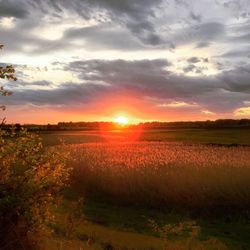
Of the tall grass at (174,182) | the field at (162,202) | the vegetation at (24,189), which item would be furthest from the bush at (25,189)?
the tall grass at (174,182)

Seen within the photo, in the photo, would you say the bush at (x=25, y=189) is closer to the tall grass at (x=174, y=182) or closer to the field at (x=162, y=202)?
the field at (x=162, y=202)

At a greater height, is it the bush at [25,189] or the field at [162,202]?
the bush at [25,189]

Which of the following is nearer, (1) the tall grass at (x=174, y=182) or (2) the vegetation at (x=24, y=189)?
(2) the vegetation at (x=24, y=189)

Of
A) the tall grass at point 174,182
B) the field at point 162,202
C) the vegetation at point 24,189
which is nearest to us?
the vegetation at point 24,189

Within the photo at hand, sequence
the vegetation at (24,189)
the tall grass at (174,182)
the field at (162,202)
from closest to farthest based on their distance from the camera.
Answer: the vegetation at (24,189), the field at (162,202), the tall grass at (174,182)

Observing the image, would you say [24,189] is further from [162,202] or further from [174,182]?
[174,182]

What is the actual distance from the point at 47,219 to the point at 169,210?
1074cm

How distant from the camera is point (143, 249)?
39.8 ft

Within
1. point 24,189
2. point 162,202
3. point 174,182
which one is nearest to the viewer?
point 24,189

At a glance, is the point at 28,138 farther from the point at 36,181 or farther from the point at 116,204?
the point at 116,204

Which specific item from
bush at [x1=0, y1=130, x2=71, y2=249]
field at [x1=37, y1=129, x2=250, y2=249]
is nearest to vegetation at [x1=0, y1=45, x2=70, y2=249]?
bush at [x1=0, y1=130, x2=71, y2=249]

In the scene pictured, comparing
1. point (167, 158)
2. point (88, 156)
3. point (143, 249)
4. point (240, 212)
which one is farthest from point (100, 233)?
point (88, 156)

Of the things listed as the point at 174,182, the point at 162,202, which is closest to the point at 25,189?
the point at 162,202

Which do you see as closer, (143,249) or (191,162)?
(143,249)
